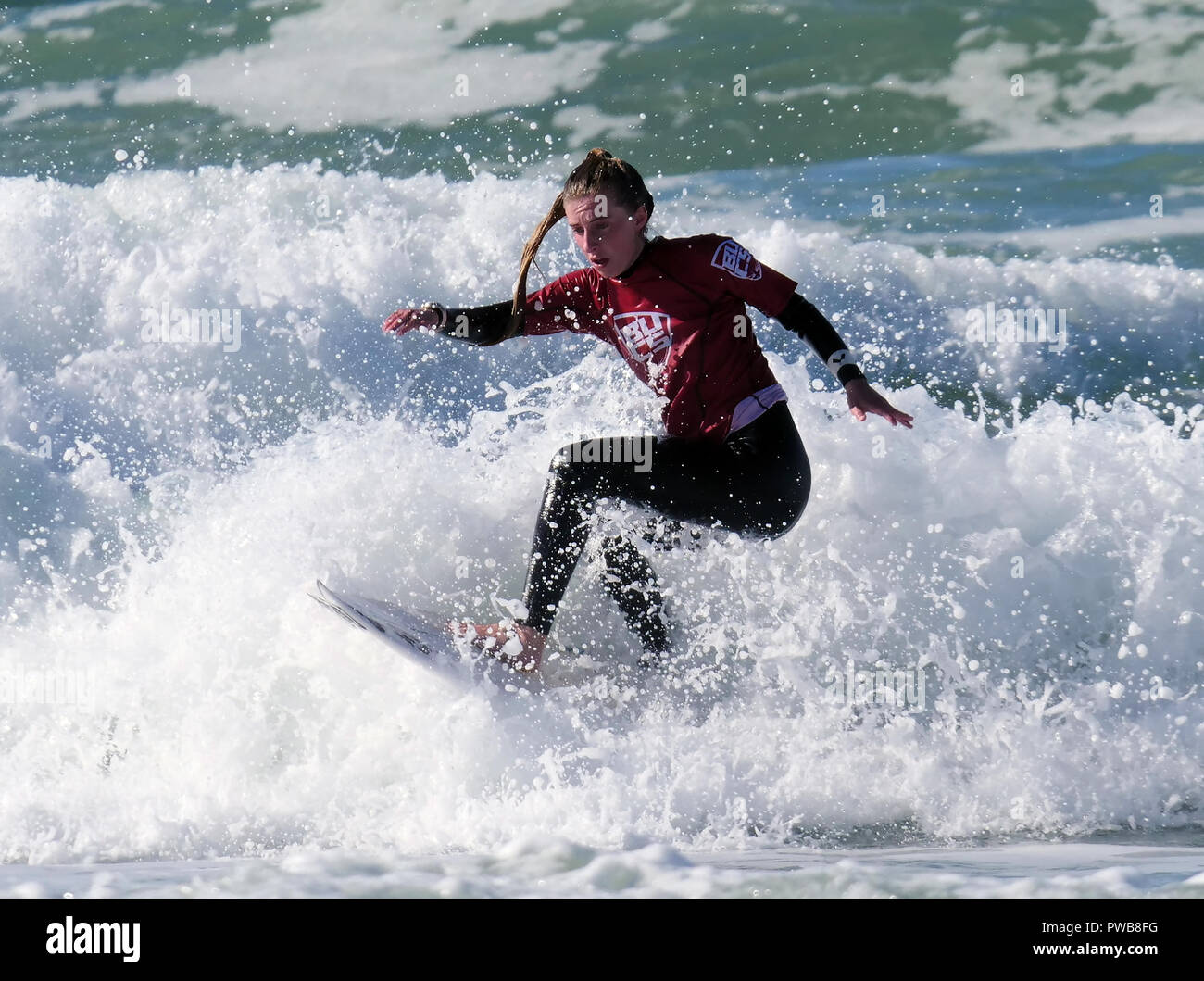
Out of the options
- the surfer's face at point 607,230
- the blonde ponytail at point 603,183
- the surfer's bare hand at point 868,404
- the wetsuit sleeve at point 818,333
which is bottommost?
the surfer's bare hand at point 868,404

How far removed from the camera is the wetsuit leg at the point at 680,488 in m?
3.62

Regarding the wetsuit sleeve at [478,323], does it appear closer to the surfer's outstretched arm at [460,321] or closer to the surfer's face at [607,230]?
the surfer's outstretched arm at [460,321]

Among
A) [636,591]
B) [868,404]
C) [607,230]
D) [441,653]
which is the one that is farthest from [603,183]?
[441,653]

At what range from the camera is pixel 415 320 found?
3.84m

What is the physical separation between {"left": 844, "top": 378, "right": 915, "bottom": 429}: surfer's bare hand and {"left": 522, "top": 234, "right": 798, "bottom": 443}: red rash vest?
0.34m

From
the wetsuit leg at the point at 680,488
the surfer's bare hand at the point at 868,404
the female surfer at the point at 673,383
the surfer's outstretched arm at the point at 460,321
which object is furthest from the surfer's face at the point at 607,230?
the surfer's bare hand at the point at 868,404

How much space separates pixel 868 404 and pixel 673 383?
2.10ft

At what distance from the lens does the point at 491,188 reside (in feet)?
43.8

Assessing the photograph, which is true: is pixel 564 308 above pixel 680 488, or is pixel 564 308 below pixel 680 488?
above

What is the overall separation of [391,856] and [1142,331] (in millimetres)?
14712

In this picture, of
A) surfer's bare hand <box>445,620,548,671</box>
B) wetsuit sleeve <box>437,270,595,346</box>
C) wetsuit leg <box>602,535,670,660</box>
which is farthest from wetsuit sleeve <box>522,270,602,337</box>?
surfer's bare hand <box>445,620,548,671</box>

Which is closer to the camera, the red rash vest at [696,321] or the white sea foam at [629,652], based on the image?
the red rash vest at [696,321]

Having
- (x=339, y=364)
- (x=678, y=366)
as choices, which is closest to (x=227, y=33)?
(x=339, y=364)

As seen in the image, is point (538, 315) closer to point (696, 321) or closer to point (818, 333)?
point (696, 321)
